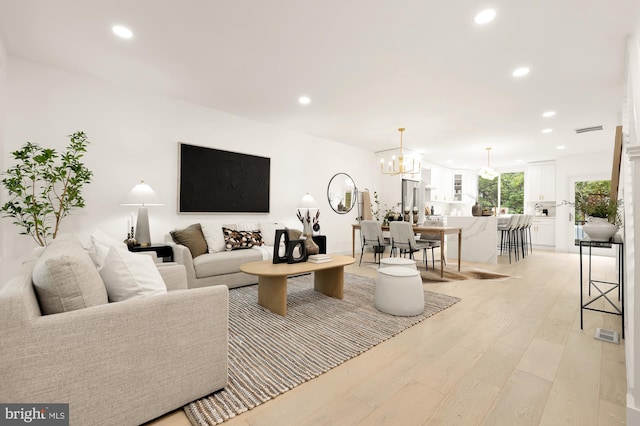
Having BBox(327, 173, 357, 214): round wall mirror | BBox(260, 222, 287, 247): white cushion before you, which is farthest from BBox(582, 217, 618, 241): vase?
BBox(327, 173, 357, 214): round wall mirror

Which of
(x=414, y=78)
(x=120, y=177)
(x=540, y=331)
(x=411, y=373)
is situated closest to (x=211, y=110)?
(x=120, y=177)

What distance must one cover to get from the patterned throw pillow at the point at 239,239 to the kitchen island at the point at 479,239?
4187mm

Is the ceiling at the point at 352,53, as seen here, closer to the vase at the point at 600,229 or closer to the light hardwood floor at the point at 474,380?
the vase at the point at 600,229

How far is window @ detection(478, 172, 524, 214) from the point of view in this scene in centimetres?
884

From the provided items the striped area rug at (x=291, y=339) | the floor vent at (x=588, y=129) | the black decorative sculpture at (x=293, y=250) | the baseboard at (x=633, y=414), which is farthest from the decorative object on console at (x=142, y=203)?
the floor vent at (x=588, y=129)

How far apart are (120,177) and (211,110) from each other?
5.44ft

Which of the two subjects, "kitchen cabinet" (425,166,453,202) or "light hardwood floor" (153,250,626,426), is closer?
"light hardwood floor" (153,250,626,426)

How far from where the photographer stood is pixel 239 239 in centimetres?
410

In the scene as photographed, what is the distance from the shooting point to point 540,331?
2.45 metres

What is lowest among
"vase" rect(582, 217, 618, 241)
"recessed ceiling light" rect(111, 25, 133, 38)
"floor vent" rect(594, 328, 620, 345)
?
"floor vent" rect(594, 328, 620, 345)

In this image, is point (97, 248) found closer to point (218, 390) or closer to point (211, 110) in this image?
point (218, 390)

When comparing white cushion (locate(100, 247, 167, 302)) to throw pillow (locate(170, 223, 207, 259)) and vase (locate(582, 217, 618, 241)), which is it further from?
vase (locate(582, 217, 618, 241))

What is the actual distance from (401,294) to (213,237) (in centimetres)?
253

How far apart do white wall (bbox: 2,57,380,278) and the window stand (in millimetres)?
7197
